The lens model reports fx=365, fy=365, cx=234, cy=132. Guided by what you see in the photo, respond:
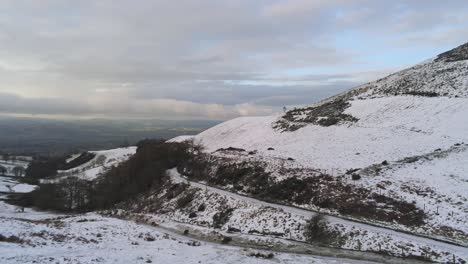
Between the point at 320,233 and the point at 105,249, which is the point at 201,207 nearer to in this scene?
the point at 320,233

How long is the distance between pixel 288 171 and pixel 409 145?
15.5 meters

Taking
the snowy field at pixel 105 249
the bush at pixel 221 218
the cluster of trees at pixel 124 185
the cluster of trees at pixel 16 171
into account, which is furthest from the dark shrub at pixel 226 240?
the cluster of trees at pixel 16 171

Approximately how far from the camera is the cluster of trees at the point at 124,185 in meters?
60.3

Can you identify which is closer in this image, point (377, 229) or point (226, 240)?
point (377, 229)

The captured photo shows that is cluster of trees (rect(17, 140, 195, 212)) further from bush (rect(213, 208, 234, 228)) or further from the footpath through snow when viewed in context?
the footpath through snow

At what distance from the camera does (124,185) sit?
63.6m

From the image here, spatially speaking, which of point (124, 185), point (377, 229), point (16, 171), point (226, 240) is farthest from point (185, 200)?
point (16, 171)

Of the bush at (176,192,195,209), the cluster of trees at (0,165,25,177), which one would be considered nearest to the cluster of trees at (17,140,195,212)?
the bush at (176,192,195,209)

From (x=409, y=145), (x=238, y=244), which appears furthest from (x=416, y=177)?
(x=238, y=244)

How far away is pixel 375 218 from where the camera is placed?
91.8 feet

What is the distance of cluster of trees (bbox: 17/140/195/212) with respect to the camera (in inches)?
2373

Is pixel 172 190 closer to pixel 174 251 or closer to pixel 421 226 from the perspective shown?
pixel 174 251

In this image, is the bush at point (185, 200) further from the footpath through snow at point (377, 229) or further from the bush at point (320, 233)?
the bush at point (320, 233)

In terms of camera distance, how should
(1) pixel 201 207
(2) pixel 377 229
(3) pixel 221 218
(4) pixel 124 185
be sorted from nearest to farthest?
1. (2) pixel 377 229
2. (3) pixel 221 218
3. (1) pixel 201 207
4. (4) pixel 124 185
